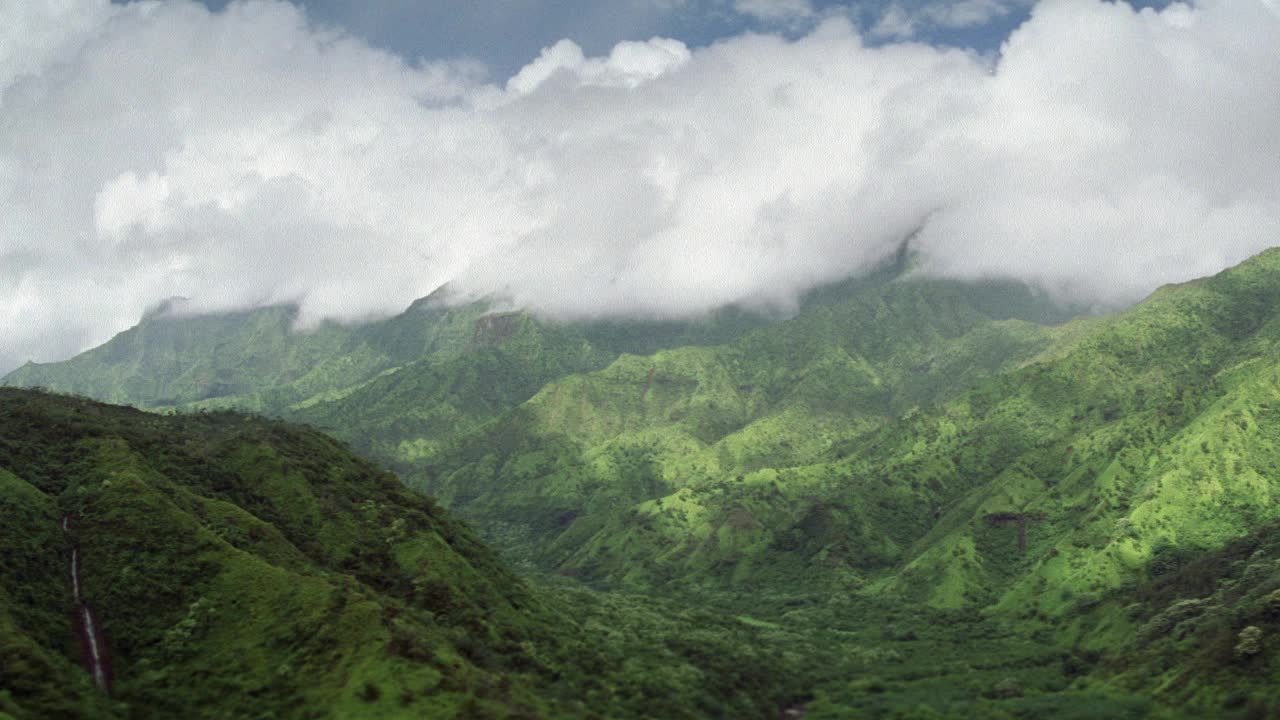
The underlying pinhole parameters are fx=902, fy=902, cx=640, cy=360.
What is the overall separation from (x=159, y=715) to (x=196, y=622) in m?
23.2

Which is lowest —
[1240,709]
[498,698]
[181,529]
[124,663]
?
[1240,709]

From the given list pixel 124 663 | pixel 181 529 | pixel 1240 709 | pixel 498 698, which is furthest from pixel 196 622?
pixel 1240 709

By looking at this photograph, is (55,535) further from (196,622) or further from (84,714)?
(84,714)

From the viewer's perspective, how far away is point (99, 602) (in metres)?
176

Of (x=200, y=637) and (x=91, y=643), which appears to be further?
(x=200, y=637)

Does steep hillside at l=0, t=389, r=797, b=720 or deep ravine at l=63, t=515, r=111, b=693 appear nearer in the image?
steep hillside at l=0, t=389, r=797, b=720

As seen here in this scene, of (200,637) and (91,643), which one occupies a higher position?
(91,643)

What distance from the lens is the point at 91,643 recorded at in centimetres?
16675

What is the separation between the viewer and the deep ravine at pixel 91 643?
160 meters

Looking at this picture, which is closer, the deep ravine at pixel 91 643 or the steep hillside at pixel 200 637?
the steep hillside at pixel 200 637

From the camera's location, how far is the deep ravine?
16001 centimetres

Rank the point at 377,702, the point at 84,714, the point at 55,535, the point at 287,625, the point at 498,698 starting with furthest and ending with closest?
the point at 55,535
the point at 287,625
the point at 498,698
the point at 377,702
the point at 84,714

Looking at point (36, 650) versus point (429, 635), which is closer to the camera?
point (36, 650)

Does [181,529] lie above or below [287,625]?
above
